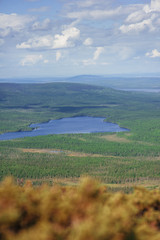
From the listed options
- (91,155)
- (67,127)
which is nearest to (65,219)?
(91,155)

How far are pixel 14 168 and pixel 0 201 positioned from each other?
51.0 meters

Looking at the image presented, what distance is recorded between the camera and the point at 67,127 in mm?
120688

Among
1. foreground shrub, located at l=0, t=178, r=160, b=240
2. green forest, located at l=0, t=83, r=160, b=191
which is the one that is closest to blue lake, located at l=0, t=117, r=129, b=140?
green forest, located at l=0, t=83, r=160, b=191

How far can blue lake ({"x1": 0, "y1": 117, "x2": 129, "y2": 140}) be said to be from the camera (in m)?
109

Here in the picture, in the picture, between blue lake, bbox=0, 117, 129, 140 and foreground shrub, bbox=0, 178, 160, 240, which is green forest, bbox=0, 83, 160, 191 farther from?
foreground shrub, bbox=0, 178, 160, 240

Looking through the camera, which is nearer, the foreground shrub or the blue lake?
the foreground shrub

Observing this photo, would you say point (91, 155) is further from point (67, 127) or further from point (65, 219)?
point (65, 219)

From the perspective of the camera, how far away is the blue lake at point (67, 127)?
109 meters

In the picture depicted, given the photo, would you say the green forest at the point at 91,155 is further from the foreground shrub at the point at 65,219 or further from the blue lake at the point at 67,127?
the foreground shrub at the point at 65,219

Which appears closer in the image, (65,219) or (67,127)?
(65,219)

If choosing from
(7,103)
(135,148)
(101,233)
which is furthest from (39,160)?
(7,103)

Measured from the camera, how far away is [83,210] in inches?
412

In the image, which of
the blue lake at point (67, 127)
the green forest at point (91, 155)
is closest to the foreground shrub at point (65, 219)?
the green forest at point (91, 155)

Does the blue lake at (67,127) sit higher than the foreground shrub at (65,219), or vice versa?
the foreground shrub at (65,219)
